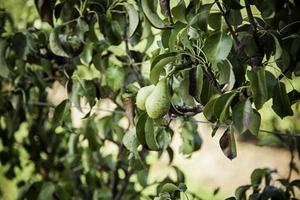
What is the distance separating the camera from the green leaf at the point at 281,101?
83 cm

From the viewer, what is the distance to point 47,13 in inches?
43.6

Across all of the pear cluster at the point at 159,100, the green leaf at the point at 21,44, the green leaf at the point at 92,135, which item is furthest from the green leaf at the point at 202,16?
the green leaf at the point at 92,135

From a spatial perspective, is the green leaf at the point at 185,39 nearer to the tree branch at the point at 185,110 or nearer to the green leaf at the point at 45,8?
the tree branch at the point at 185,110

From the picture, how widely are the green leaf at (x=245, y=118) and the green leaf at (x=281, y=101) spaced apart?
0.04m

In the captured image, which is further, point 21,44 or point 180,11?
point 21,44

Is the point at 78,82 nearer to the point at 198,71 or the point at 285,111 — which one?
the point at 198,71

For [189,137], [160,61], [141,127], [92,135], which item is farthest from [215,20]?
[92,135]

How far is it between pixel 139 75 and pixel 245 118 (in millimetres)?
507

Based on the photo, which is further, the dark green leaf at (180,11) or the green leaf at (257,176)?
the green leaf at (257,176)

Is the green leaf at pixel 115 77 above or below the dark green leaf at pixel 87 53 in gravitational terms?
below

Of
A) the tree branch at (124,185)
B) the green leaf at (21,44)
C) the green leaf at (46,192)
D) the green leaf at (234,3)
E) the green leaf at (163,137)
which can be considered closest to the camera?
the green leaf at (234,3)

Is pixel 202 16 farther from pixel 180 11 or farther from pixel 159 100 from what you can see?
pixel 159 100

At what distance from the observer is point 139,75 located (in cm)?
128

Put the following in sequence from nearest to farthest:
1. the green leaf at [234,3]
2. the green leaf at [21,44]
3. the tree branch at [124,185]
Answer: the green leaf at [234,3], the green leaf at [21,44], the tree branch at [124,185]
